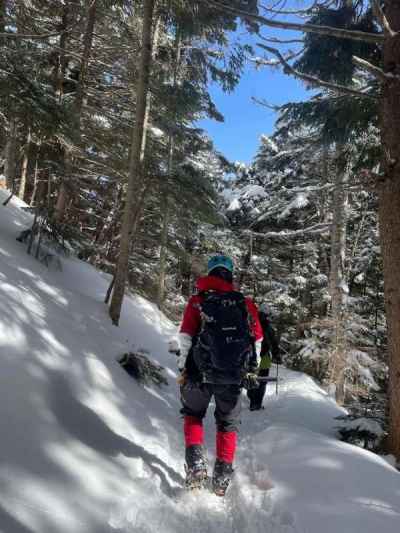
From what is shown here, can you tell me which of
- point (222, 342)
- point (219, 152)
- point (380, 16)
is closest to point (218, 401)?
point (222, 342)

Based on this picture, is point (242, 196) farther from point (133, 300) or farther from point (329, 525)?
point (329, 525)

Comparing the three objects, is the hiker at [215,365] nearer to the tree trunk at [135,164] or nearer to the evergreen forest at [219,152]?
the evergreen forest at [219,152]

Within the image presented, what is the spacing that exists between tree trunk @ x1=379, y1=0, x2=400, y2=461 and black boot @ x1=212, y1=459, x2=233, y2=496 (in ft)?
8.45

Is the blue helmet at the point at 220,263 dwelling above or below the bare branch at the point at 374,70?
below

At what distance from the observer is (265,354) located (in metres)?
7.65

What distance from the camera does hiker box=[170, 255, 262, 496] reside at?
3512mm

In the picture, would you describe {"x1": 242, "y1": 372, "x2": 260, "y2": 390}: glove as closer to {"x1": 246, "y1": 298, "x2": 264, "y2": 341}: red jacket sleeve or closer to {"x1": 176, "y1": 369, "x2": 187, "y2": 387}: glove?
{"x1": 246, "y1": 298, "x2": 264, "y2": 341}: red jacket sleeve

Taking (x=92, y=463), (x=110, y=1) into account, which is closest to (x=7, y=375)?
(x=92, y=463)

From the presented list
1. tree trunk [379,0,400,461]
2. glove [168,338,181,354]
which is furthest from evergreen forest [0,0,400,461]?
glove [168,338,181,354]

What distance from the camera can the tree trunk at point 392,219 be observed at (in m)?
4.83

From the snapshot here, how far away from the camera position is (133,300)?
13016mm

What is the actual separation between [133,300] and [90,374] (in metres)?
8.52

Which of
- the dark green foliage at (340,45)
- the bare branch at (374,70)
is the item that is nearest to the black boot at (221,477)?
the bare branch at (374,70)

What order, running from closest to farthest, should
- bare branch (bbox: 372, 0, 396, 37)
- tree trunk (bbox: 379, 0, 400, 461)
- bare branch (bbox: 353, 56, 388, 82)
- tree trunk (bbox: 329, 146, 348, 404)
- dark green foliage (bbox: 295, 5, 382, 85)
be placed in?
bare branch (bbox: 372, 0, 396, 37)
bare branch (bbox: 353, 56, 388, 82)
tree trunk (bbox: 379, 0, 400, 461)
dark green foliage (bbox: 295, 5, 382, 85)
tree trunk (bbox: 329, 146, 348, 404)
